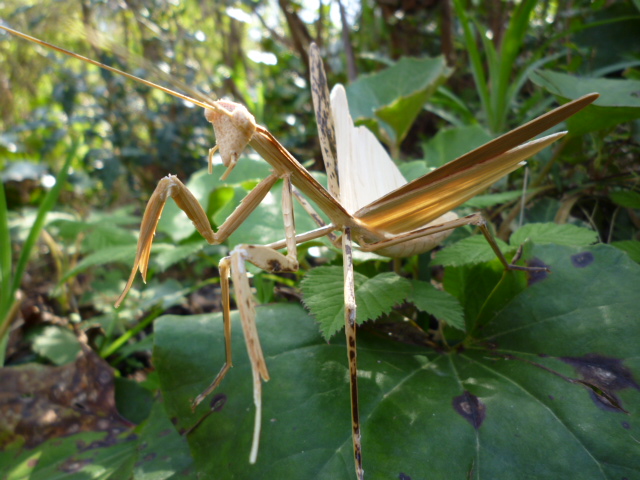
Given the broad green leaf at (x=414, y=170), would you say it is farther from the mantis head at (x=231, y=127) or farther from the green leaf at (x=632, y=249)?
the mantis head at (x=231, y=127)

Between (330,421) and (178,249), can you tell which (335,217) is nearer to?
(330,421)

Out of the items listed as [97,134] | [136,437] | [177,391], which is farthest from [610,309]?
[97,134]

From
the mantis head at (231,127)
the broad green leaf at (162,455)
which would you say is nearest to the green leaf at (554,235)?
the mantis head at (231,127)

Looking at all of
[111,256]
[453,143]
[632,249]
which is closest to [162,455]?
[111,256]

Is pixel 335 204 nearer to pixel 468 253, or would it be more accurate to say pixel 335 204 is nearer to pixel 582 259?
pixel 468 253

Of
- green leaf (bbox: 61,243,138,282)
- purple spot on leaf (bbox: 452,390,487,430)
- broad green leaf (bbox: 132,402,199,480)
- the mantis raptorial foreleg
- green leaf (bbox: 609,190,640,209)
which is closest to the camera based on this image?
the mantis raptorial foreleg

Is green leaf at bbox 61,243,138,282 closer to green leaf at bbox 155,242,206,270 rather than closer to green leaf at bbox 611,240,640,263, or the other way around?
green leaf at bbox 155,242,206,270

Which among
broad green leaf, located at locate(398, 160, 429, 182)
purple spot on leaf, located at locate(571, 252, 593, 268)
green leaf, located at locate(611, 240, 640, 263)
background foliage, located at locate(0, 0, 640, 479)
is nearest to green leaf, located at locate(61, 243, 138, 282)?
background foliage, located at locate(0, 0, 640, 479)
